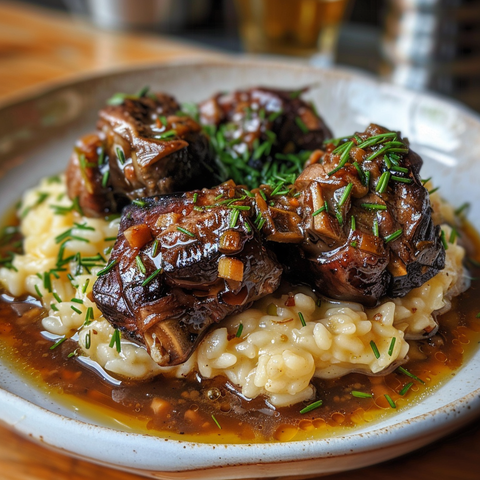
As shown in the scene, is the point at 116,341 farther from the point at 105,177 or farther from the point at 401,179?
the point at 401,179

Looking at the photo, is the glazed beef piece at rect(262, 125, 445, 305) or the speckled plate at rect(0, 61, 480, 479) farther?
the glazed beef piece at rect(262, 125, 445, 305)

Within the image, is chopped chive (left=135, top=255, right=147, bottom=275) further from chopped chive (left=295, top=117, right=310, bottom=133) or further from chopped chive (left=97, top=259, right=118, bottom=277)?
chopped chive (left=295, top=117, right=310, bottom=133)

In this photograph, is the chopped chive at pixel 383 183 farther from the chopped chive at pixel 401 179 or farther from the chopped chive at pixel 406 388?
the chopped chive at pixel 406 388

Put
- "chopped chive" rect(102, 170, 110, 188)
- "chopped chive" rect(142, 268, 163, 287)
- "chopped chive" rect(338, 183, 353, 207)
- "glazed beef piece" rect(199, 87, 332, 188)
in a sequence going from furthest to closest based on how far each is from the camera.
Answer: "glazed beef piece" rect(199, 87, 332, 188)
"chopped chive" rect(102, 170, 110, 188)
"chopped chive" rect(338, 183, 353, 207)
"chopped chive" rect(142, 268, 163, 287)

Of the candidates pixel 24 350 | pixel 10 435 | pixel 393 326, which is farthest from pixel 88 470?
pixel 393 326

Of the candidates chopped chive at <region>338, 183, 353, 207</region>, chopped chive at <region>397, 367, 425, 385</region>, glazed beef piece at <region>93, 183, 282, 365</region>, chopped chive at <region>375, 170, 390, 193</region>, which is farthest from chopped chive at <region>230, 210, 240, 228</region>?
chopped chive at <region>397, 367, 425, 385</region>

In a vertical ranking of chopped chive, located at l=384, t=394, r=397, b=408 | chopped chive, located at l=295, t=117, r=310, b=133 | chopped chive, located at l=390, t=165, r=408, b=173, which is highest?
chopped chive, located at l=390, t=165, r=408, b=173

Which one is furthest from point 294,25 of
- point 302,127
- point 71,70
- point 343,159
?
point 343,159
